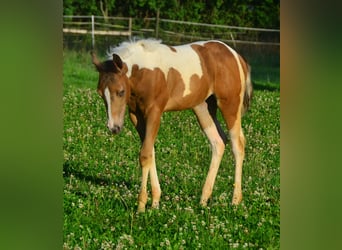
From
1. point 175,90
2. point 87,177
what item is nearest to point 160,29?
point 175,90

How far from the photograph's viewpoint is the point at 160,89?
2639 millimetres

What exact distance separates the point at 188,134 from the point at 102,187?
0.37m

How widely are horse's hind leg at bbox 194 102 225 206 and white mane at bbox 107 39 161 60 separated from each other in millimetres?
265

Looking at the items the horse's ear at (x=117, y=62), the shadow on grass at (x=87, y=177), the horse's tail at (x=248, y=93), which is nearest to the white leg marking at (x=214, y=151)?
the horse's tail at (x=248, y=93)

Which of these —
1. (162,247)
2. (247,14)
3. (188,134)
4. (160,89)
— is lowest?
(162,247)

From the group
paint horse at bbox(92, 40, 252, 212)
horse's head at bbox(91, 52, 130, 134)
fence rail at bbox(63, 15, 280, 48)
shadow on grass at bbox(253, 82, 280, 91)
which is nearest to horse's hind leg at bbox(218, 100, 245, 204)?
paint horse at bbox(92, 40, 252, 212)

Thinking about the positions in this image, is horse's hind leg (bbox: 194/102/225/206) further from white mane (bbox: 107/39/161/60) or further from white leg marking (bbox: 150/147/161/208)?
white mane (bbox: 107/39/161/60)

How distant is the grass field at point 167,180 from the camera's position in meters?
2.65

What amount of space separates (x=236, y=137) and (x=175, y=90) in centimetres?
27

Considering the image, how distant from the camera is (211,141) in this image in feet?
9.14

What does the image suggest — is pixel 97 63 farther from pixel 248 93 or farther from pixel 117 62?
pixel 248 93

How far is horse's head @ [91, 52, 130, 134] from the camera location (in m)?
2.54
